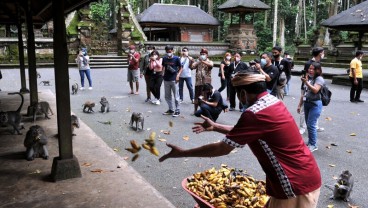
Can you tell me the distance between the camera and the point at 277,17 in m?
45.6

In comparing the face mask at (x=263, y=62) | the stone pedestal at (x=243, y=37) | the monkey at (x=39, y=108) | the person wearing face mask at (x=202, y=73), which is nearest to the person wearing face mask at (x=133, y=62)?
the person wearing face mask at (x=202, y=73)

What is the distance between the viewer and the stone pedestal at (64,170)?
4828 millimetres

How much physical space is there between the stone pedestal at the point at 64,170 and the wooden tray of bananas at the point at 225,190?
6.59ft

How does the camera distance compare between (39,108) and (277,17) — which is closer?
(39,108)

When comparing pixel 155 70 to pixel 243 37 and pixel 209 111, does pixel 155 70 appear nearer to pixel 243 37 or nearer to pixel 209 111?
pixel 209 111

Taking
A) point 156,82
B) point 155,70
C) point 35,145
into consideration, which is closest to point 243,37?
point 156,82

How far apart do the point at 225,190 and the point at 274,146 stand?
125 centimetres

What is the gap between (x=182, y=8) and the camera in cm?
3781

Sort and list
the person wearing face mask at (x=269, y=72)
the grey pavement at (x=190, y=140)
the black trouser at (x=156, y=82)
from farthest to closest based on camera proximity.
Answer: the black trouser at (x=156, y=82), the person wearing face mask at (x=269, y=72), the grey pavement at (x=190, y=140)

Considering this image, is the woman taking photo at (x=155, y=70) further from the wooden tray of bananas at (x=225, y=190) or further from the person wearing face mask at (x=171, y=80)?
the wooden tray of bananas at (x=225, y=190)

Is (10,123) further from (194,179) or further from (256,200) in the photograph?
(256,200)

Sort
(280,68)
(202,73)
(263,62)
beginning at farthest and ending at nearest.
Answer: (280,68)
(202,73)
(263,62)

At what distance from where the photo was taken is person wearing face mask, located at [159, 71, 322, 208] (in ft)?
7.84

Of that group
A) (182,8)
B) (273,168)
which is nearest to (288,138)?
(273,168)
